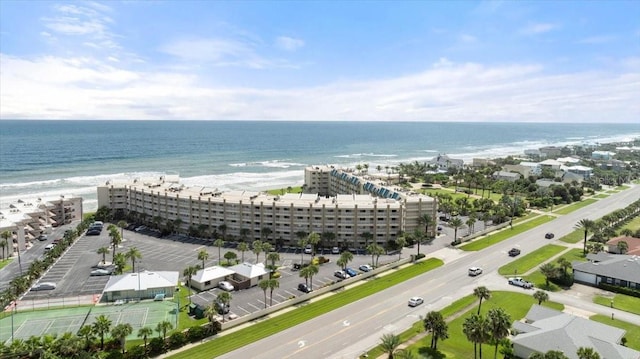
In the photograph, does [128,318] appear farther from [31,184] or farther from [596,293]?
[31,184]

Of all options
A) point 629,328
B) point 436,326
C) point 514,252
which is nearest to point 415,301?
point 436,326

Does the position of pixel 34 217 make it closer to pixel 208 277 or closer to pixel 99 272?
pixel 99 272

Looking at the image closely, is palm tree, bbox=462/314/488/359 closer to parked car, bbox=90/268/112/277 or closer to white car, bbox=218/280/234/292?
white car, bbox=218/280/234/292

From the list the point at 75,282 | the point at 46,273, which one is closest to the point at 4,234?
the point at 46,273

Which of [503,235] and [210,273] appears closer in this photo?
[210,273]

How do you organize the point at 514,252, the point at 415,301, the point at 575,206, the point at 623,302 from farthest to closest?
1. the point at 575,206
2. the point at 514,252
3. the point at 623,302
4. the point at 415,301

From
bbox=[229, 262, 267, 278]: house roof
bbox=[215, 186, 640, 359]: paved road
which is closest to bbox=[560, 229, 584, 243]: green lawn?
bbox=[215, 186, 640, 359]: paved road

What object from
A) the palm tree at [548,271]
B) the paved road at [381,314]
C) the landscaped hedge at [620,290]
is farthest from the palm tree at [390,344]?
the landscaped hedge at [620,290]

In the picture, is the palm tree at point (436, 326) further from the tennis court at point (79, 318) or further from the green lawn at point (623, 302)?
the tennis court at point (79, 318)
